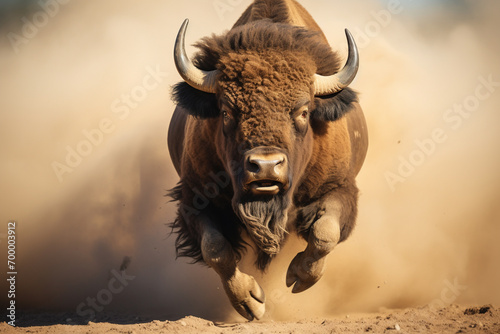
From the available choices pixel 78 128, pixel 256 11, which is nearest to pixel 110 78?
pixel 78 128

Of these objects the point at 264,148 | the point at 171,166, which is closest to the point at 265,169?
the point at 264,148

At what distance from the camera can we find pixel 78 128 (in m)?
10.8

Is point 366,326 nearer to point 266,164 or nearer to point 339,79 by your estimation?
point 266,164

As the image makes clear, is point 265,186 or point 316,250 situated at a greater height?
point 265,186

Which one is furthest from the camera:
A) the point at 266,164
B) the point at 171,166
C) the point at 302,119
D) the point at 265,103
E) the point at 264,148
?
the point at 171,166

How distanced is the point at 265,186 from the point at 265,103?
68 centimetres

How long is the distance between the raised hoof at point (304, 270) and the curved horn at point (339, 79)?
5.01ft

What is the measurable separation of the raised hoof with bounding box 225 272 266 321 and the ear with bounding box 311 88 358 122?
1.64 metres

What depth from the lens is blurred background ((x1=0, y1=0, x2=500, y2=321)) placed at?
8445 mm

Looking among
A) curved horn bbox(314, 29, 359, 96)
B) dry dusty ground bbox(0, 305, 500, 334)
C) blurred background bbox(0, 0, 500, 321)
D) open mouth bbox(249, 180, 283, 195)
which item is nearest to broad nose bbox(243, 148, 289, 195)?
open mouth bbox(249, 180, 283, 195)

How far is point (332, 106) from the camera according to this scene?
5582 mm

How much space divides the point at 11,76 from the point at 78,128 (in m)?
2.33

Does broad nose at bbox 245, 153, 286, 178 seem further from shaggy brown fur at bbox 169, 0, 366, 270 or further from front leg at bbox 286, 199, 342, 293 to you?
front leg at bbox 286, 199, 342, 293

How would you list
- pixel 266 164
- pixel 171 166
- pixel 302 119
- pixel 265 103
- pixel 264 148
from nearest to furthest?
pixel 266 164
pixel 264 148
pixel 265 103
pixel 302 119
pixel 171 166
